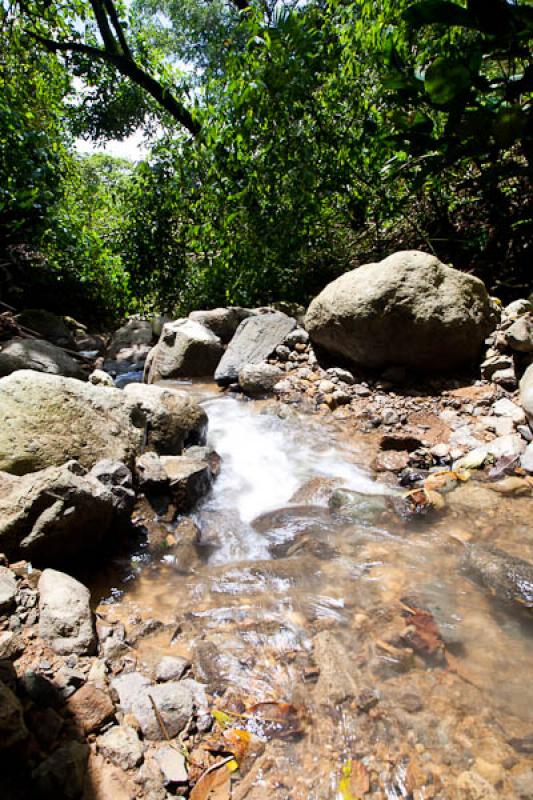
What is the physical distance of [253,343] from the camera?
6645 millimetres

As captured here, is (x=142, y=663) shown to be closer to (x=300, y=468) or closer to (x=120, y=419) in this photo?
(x=120, y=419)

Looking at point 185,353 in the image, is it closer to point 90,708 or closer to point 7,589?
point 7,589

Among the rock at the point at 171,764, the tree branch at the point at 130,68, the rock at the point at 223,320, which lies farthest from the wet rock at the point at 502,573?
the tree branch at the point at 130,68

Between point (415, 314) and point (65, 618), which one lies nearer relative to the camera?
point (65, 618)

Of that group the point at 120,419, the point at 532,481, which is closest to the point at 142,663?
the point at 120,419

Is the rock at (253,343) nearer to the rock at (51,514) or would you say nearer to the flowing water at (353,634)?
the flowing water at (353,634)

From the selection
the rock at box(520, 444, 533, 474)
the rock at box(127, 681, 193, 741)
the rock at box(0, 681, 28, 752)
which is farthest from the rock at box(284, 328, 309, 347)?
the rock at box(0, 681, 28, 752)

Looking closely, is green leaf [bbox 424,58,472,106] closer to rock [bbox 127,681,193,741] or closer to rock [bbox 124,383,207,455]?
rock [bbox 127,681,193,741]

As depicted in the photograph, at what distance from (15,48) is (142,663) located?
10735 mm

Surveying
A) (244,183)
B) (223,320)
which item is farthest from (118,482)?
(244,183)

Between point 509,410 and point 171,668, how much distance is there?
3.70 meters

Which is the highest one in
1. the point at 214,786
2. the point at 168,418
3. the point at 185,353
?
the point at 185,353

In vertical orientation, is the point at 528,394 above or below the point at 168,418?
above

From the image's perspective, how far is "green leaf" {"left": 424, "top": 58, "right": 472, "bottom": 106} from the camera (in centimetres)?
97
